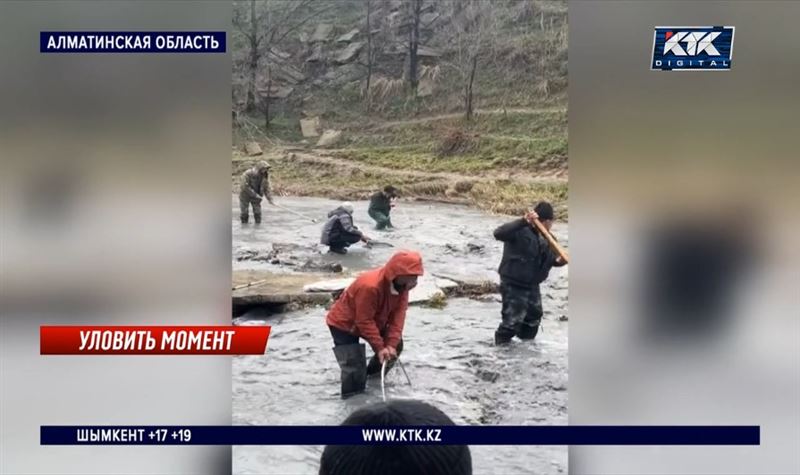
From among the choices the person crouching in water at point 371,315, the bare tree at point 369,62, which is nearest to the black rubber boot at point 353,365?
the person crouching in water at point 371,315

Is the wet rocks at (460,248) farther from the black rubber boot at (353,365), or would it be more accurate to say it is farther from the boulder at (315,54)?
the boulder at (315,54)

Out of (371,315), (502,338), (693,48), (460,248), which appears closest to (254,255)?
(371,315)

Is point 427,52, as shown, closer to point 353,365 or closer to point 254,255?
point 254,255

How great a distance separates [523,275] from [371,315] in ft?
2.01

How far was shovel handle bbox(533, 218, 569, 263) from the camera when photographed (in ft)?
8.80

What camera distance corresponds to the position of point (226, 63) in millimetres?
2648

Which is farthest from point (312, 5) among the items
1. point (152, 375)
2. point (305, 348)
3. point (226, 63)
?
point (152, 375)

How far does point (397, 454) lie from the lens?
266 cm

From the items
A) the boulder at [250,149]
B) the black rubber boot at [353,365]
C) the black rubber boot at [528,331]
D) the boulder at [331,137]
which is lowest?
the black rubber boot at [353,365]

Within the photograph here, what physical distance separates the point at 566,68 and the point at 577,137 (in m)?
0.27

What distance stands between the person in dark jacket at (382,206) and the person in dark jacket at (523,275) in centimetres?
44

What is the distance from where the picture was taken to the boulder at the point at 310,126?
273cm

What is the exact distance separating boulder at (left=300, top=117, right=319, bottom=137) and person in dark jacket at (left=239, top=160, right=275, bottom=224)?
199mm
